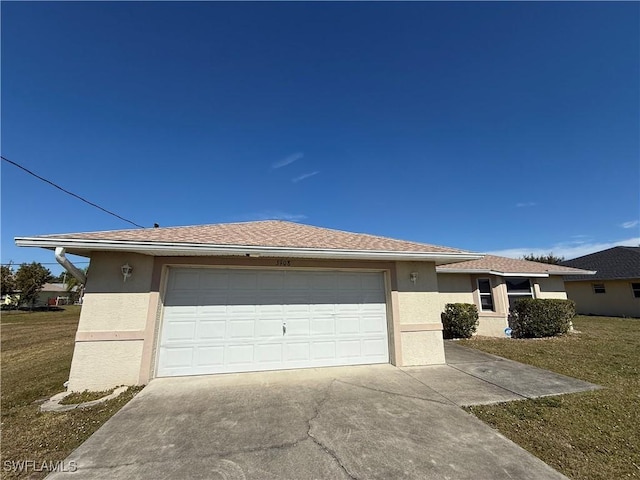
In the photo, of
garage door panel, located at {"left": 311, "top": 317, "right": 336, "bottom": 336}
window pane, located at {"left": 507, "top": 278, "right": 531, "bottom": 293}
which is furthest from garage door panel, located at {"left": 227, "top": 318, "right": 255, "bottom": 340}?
window pane, located at {"left": 507, "top": 278, "right": 531, "bottom": 293}

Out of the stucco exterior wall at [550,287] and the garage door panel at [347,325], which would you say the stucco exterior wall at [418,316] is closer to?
the garage door panel at [347,325]

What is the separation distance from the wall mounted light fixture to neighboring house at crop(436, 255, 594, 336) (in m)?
11.7

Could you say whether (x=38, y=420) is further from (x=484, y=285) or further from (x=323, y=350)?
(x=484, y=285)

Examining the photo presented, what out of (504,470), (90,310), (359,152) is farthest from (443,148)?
(90,310)

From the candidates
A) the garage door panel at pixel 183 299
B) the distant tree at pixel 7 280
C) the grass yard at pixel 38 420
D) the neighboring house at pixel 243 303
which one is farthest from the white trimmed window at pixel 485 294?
the distant tree at pixel 7 280

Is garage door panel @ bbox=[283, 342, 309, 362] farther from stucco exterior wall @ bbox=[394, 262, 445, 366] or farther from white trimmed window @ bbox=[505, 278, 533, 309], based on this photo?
white trimmed window @ bbox=[505, 278, 533, 309]

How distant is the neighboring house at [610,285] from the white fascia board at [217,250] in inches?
823

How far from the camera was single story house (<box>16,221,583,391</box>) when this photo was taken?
5.95 m

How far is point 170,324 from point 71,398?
209 centimetres

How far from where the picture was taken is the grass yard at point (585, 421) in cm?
326

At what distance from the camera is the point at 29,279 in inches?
1366

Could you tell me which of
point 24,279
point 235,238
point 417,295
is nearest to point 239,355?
point 235,238

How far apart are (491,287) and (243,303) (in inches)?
478

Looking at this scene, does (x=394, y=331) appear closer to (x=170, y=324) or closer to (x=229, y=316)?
(x=229, y=316)
